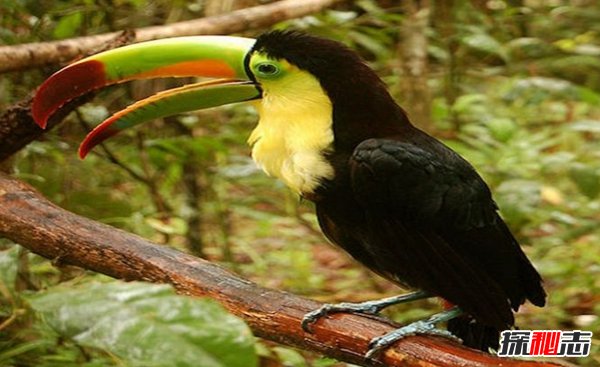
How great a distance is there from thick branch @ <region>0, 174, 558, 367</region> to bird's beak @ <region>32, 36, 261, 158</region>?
0.55 feet

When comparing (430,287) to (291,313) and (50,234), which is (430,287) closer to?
(291,313)

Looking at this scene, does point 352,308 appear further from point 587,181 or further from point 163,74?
point 587,181

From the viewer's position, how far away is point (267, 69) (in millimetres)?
1537

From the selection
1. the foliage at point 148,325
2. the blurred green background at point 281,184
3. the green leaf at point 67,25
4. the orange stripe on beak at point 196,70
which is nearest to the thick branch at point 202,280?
the blurred green background at point 281,184

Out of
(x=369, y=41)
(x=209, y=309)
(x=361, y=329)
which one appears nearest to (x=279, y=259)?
(x=369, y=41)

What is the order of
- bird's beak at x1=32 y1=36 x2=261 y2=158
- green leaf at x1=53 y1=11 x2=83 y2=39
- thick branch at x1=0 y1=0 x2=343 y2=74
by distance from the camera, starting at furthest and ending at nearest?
1. green leaf at x1=53 y1=11 x2=83 y2=39
2. thick branch at x1=0 y1=0 x2=343 y2=74
3. bird's beak at x1=32 y1=36 x2=261 y2=158

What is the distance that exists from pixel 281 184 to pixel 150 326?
1.89m

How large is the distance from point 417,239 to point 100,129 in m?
0.66

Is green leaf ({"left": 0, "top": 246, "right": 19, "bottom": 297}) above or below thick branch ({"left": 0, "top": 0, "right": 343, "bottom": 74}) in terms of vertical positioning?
below

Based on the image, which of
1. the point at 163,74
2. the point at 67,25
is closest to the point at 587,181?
the point at 163,74

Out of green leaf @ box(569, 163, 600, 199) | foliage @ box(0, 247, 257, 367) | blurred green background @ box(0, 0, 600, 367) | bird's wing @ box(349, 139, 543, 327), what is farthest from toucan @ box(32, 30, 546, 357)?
green leaf @ box(569, 163, 600, 199)

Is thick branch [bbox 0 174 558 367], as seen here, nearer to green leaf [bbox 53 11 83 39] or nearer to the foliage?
the foliage

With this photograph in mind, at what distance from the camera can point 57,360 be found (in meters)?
1.62

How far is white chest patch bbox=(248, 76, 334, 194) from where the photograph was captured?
1472mm
